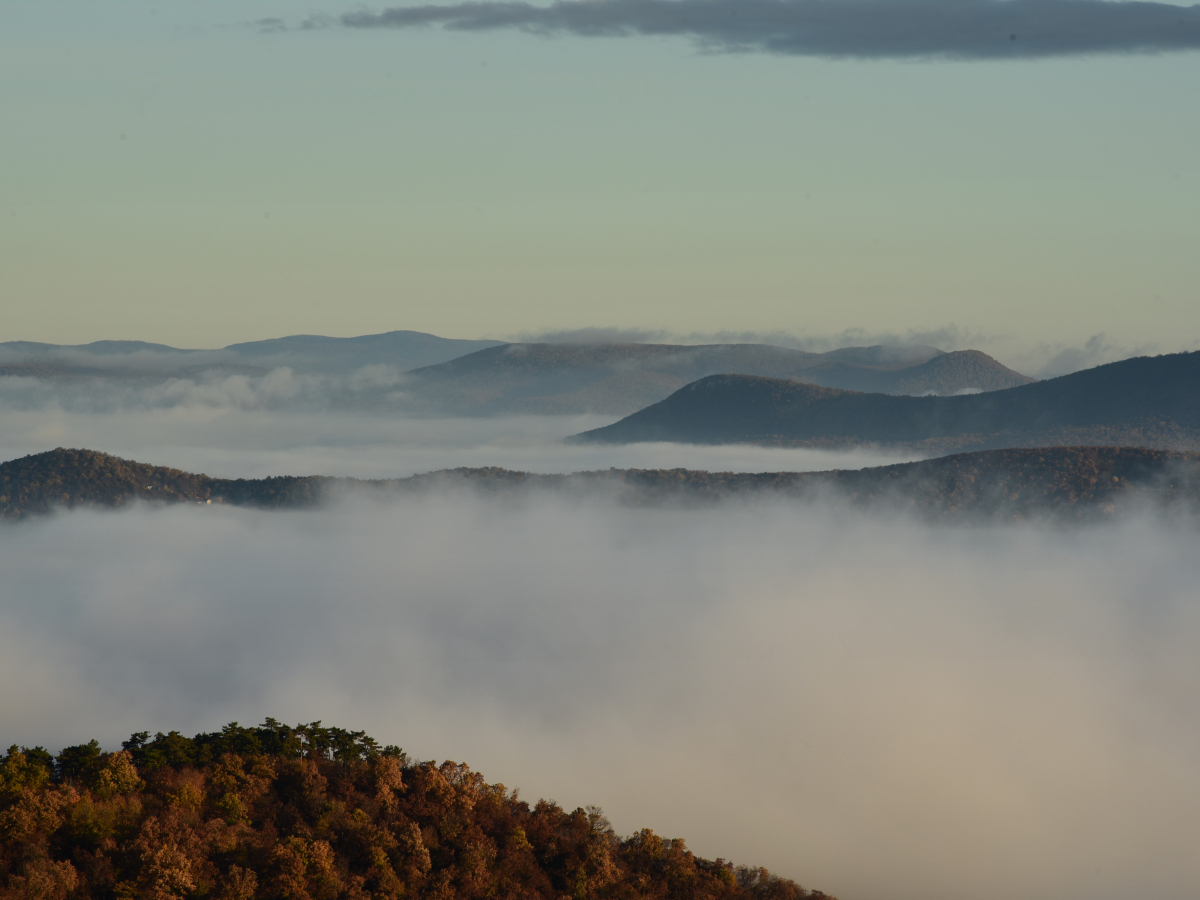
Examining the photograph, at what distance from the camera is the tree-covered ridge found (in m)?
58.8

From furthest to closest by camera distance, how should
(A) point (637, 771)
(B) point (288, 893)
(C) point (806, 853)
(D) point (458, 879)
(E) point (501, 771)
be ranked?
(A) point (637, 771)
(E) point (501, 771)
(C) point (806, 853)
(D) point (458, 879)
(B) point (288, 893)

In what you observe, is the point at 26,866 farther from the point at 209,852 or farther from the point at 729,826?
the point at 729,826

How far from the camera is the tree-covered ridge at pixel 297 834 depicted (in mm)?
58812

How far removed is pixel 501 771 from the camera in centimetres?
18538

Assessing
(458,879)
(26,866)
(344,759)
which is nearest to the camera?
(26,866)

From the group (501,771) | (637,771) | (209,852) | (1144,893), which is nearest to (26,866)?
(209,852)

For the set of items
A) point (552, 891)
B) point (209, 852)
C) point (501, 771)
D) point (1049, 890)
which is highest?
point (209, 852)

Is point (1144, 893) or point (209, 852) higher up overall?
point (209, 852)

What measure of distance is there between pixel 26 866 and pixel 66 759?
11.4 meters

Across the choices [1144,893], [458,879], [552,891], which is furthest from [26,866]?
[1144,893]

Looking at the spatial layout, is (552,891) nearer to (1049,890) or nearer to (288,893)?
(288,893)

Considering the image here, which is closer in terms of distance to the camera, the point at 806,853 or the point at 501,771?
the point at 806,853

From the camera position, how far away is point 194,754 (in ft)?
236

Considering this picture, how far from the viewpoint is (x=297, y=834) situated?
6512 centimetres
